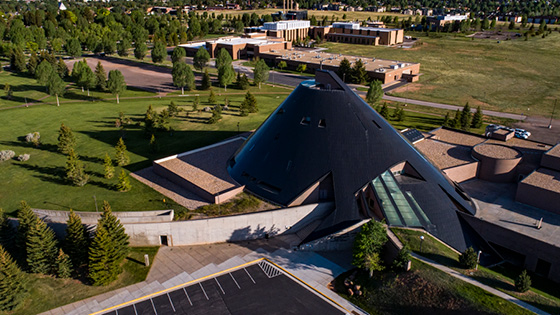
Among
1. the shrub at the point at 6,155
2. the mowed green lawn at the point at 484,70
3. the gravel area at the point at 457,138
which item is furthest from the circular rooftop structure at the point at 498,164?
the shrub at the point at 6,155

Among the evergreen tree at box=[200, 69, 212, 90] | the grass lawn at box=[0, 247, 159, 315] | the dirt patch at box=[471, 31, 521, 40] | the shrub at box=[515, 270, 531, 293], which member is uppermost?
the dirt patch at box=[471, 31, 521, 40]

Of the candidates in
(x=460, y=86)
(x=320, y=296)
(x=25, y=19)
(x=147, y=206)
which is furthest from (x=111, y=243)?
(x=25, y=19)

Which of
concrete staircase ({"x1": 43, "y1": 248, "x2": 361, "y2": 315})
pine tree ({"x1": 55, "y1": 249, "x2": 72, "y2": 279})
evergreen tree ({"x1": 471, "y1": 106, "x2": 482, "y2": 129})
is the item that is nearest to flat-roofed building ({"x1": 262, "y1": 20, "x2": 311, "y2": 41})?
evergreen tree ({"x1": 471, "y1": 106, "x2": 482, "y2": 129})

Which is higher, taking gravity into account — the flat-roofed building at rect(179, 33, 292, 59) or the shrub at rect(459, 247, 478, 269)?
the flat-roofed building at rect(179, 33, 292, 59)

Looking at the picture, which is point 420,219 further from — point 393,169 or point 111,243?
point 111,243

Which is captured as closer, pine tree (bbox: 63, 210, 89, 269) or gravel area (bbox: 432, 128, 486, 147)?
pine tree (bbox: 63, 210, 89, 269)

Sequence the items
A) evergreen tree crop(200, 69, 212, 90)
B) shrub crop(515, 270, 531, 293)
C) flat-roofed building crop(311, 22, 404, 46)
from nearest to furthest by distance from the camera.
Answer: shrub crop(515, 270, 531, 293) → evergreen tree crop(200, 69, 212, 90) → flat-roofed building crop(311, 22, 404, 46)

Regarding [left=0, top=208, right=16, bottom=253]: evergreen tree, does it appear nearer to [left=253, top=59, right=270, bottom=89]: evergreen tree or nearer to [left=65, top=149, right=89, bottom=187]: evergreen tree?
[left=65, top=149, right=89, bottom=187]: evergreen tree

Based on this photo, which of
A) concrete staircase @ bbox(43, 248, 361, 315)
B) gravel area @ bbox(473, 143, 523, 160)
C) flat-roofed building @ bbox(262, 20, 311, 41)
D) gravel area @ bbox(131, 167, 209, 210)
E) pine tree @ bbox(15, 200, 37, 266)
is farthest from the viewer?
flat-roofed building @ bbox(262, 20, 311, 41)
